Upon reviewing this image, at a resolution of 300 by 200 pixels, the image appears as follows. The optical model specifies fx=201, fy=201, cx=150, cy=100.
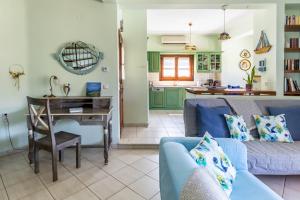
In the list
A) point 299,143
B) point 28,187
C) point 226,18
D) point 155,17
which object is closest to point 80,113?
point 28,187

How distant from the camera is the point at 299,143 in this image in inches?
93.7

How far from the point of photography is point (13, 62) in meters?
3.08

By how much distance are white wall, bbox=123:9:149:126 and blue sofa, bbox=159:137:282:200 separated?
117 inches

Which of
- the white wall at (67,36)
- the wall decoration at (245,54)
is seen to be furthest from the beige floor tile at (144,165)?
the wall decoration at (245,54)

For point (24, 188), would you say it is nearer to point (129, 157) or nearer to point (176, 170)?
point (129, 157)

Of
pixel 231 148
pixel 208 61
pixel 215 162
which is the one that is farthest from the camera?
pixel 208 61

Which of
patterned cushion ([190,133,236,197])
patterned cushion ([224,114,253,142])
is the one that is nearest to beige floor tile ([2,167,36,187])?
patterned cushion ([190,133,236,197])

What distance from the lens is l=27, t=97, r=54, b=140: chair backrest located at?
235cm

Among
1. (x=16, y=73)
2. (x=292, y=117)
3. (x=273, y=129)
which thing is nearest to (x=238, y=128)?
(x=273, y=129)

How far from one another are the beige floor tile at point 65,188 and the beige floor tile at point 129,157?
2.49 ft

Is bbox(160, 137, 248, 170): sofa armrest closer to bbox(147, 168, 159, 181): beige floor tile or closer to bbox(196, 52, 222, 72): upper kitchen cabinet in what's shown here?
bbox(147, 168, 159, 181): beige floor tile

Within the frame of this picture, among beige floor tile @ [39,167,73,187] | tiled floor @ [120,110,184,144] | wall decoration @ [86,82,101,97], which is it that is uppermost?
wall decoration @ [86,82,101,97]

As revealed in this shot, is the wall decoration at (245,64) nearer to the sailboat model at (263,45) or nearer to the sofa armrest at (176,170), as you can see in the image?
the sailboat model at (263,45)

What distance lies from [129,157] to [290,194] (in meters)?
2.00
